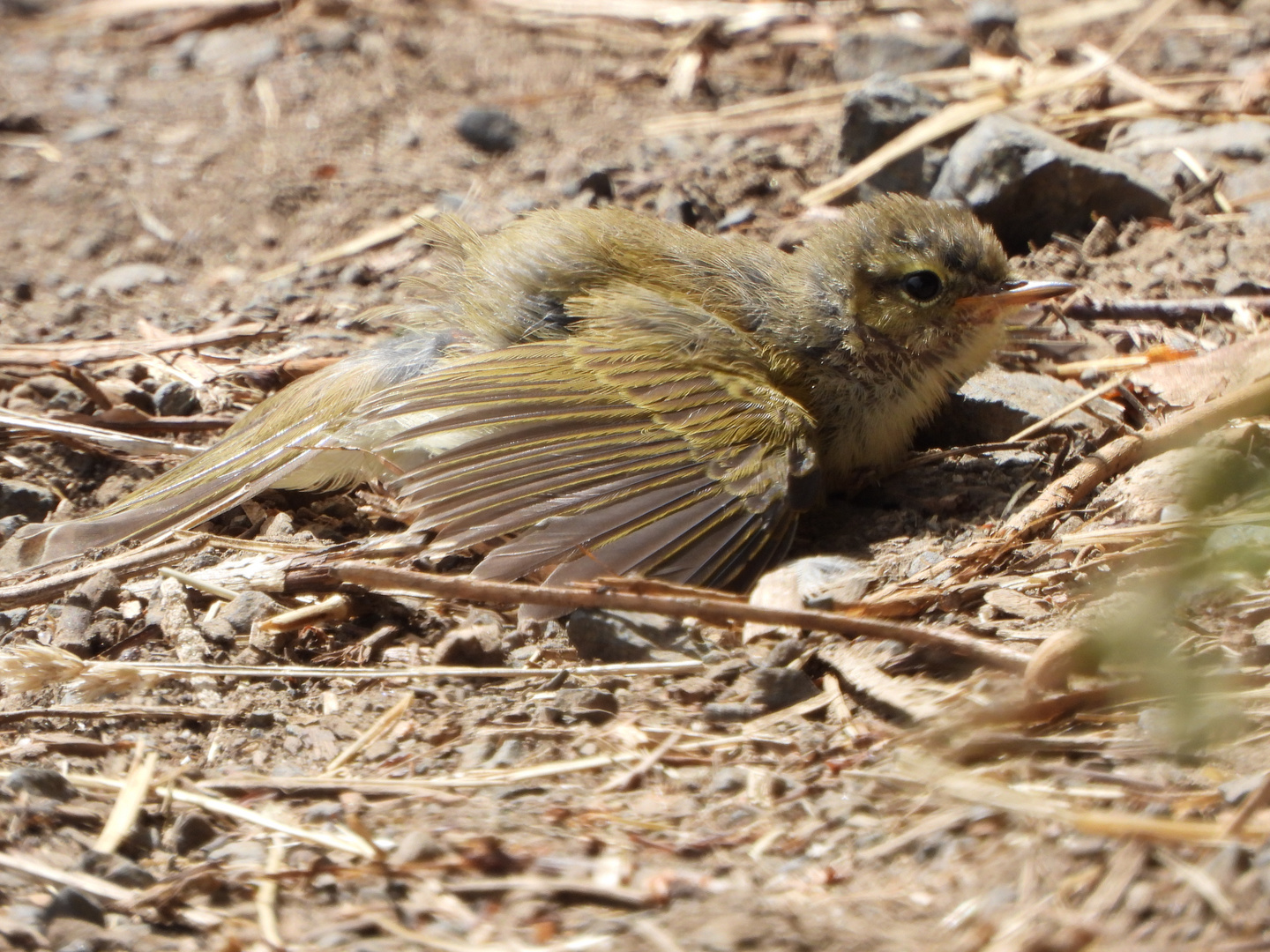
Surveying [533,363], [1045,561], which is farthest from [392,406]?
[1045,561]

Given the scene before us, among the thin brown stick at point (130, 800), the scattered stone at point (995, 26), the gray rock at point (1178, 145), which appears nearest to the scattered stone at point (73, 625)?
the thin brown stick at point (130, 800)

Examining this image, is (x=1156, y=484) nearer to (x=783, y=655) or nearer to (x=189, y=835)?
(x=783, y=655)

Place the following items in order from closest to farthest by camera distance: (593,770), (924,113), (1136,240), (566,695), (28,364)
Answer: (593,770) < (566,695) < (28,364) < (1136,240) < (924,113)

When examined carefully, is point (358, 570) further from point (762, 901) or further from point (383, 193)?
point (383, 193)

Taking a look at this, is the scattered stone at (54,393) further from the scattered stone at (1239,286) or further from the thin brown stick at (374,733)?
the scattered stone at (1239,286)

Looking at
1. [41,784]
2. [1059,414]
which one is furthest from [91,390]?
[1059,414]

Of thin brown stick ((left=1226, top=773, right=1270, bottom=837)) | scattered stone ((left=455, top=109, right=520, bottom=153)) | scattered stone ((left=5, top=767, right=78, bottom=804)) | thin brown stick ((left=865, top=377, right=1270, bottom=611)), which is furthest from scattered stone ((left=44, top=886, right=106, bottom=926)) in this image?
scattered stone ((left=455, top=109, right=520, bottom=153))
